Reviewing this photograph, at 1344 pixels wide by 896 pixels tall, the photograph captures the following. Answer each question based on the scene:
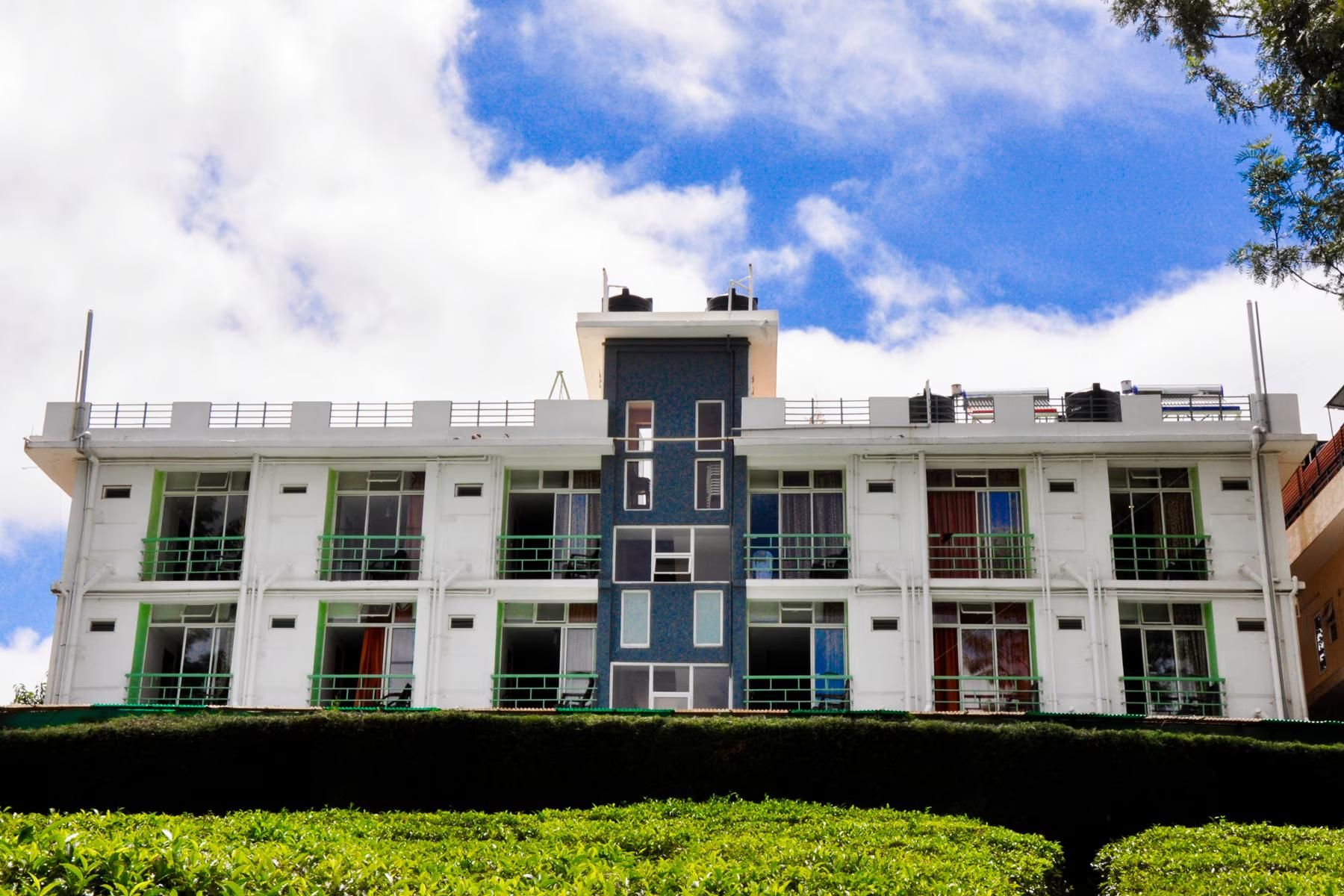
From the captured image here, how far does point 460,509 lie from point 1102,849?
18925 mm

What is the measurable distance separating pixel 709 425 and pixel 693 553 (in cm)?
295

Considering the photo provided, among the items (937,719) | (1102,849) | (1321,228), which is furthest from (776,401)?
(1102,849)

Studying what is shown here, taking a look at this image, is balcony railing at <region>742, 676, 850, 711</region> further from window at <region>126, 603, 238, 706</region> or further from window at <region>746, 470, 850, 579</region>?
window at <region>126, 603, 238, 706</region>

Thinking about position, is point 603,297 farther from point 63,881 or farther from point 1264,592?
point 63,881

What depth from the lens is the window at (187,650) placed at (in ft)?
111

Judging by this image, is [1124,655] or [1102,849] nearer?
[1102,849]

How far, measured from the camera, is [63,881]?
9359mm

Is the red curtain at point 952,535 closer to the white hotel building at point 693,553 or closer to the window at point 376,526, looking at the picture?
the white hotel building at point 693,553

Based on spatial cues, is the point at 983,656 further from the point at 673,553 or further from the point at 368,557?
the point at 368,557

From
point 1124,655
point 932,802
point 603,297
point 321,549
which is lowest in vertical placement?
point 932,802

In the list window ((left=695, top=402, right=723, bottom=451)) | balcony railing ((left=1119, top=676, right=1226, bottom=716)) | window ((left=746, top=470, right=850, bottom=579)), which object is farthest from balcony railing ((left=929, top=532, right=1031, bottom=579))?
window ((left=695, top=402, right=723, bottom=451))

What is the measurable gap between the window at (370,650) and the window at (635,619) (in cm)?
442

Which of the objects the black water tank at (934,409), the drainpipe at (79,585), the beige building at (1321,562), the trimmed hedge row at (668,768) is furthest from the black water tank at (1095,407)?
the drainpipe at (79,585)

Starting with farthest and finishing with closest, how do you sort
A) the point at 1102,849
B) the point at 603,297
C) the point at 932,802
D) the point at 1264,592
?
1. the point at 603,297
2. the point at 1264,592
3. the point at 932,802
4. the point at 1102,849
